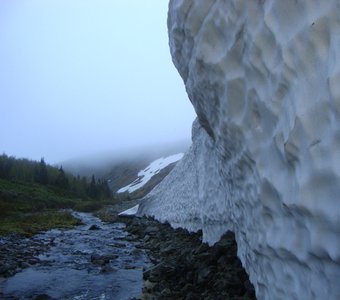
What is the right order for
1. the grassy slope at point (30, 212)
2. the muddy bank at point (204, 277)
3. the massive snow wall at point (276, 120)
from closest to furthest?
the massive snow wall at point (276, 120) < the muddy bank at point (204, 277) < the grassy slope at point (30, 212)

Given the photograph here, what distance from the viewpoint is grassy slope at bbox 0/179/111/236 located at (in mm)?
21969

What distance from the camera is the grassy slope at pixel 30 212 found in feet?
72.1

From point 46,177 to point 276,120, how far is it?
238ft

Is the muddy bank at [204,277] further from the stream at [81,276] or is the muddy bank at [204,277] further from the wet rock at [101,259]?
the wet rock at [101,259]

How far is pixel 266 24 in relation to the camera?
10.7ft

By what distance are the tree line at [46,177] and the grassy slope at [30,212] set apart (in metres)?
5.38

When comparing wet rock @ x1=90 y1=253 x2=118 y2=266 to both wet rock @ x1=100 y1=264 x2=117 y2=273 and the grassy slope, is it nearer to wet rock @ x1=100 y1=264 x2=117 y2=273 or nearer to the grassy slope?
wet rock @ x1=100 y1=264 x2=117 y2=273

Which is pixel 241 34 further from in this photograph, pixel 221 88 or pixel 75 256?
pixel 75 256

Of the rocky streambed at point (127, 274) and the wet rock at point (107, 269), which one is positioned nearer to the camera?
the rocky streambed at point (127, 274)

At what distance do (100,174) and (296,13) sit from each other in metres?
182

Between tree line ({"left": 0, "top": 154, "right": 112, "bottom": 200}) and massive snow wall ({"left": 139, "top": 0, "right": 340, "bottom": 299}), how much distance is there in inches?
2552

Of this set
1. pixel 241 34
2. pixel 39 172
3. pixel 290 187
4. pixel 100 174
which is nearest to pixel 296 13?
pixel 241 34

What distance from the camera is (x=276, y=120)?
3.27 m

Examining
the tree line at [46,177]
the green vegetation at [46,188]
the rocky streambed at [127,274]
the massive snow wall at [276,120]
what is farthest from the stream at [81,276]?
the tree line at [46,177]
